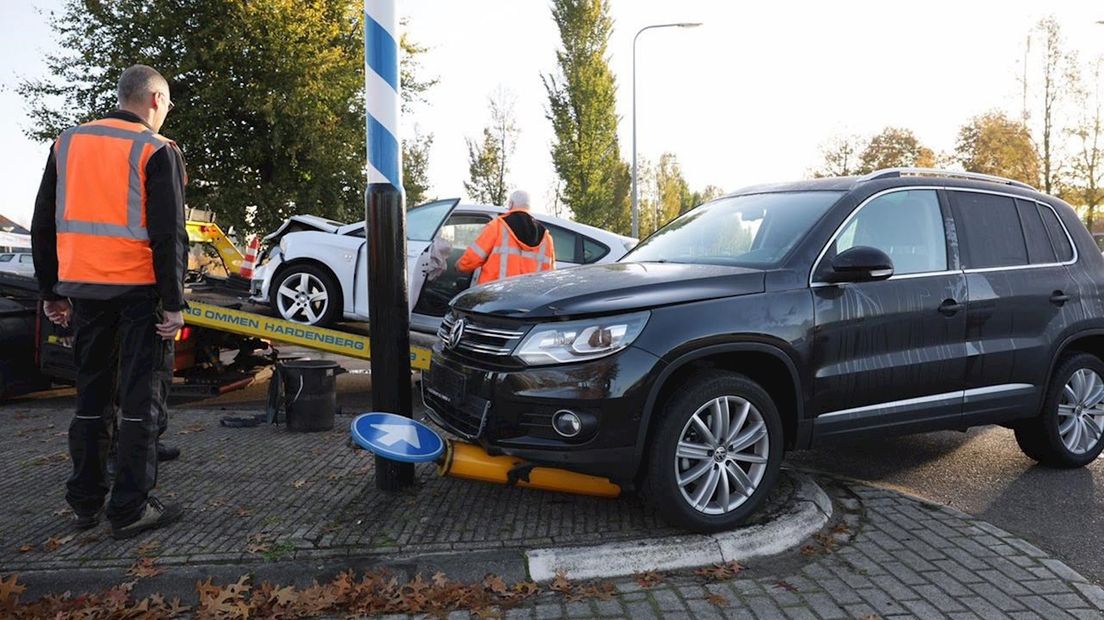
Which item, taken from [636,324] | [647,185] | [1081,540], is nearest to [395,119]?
[636,324]

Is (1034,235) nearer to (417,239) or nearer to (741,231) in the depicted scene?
(741,231)

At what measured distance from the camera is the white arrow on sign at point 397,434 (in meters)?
3.63

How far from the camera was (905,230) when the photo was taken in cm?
435

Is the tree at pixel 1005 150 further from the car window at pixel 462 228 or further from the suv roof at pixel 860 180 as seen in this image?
the suv roof at pixel 860 180

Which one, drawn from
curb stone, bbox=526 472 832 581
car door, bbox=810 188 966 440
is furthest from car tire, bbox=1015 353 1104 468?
curb stone, bbox=526 472 832 581

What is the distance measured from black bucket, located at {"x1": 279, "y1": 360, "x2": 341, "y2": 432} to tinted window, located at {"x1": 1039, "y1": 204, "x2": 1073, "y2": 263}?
16.8 ft

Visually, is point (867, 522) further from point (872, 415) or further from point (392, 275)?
point (392, 275)

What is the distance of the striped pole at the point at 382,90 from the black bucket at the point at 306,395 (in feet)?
7.21

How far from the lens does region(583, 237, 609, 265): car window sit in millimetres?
7531

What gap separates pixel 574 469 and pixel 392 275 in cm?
145

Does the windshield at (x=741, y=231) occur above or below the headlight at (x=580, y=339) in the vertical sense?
above

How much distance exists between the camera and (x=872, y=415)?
159 inches

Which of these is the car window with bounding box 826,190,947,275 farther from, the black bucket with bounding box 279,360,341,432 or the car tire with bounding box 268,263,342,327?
the car tire with bounding box 268,263,342,327

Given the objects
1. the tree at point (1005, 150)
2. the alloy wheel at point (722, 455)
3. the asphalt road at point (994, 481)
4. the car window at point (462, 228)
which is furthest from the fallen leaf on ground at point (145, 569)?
the tree at point (1005, 150)
